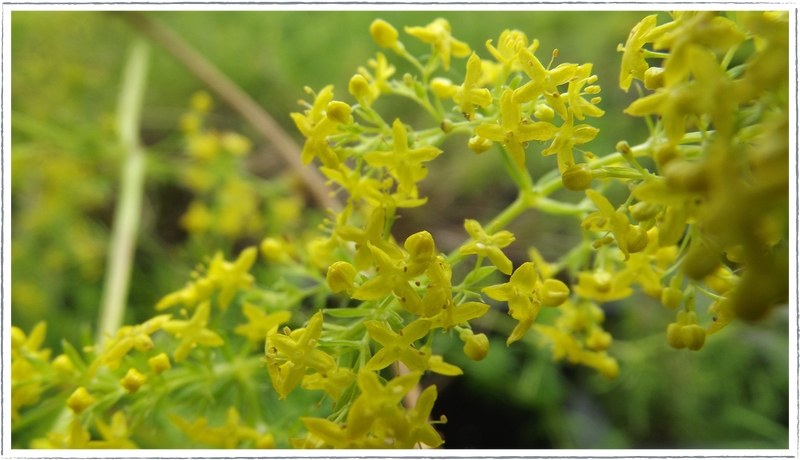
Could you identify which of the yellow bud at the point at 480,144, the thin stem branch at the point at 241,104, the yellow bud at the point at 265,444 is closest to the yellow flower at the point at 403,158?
the yellow bud at the point at 480,144

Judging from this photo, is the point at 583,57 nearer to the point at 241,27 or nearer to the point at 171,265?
the point at 241,27

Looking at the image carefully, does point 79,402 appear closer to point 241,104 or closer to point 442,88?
point 442,88

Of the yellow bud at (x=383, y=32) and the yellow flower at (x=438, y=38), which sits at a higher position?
the yellow bud at (x=383, y=32)

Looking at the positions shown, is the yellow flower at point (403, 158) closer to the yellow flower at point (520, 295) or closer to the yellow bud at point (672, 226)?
the yellow flower at point (520, 295)

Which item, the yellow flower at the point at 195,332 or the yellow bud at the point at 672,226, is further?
the yellow flower at the point at 195,332

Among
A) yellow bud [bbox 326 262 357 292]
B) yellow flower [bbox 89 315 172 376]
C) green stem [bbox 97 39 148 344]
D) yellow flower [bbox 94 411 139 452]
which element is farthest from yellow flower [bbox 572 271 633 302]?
green stem [bbox 97 39 148 344]

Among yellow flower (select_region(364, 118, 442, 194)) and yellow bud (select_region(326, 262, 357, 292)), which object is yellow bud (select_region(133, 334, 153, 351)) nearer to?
yellow bud (select_region(326, 262, 357, 292))

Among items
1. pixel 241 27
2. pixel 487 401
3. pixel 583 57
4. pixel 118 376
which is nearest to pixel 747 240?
pixel 118 376
